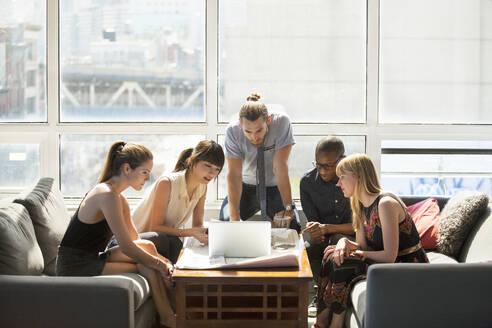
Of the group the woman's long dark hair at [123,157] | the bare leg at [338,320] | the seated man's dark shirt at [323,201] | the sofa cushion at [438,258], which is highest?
the woman's long dark hair at [123,157]

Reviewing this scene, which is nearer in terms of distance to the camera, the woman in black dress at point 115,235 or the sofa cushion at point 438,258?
the woman in black dress at point 115,235

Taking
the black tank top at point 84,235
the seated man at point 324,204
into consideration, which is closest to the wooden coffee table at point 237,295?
the black tank top at point 84,235

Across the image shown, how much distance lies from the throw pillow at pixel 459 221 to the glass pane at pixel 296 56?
130 cm

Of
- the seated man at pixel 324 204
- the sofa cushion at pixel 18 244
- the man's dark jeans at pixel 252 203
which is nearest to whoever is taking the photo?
the sofa cushion at pixel 18 244

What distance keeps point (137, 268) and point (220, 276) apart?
68 centimetres

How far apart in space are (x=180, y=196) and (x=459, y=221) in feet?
5.08

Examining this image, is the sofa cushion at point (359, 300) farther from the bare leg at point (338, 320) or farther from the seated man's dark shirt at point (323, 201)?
the seated man's dark shirt at point (323, 201)

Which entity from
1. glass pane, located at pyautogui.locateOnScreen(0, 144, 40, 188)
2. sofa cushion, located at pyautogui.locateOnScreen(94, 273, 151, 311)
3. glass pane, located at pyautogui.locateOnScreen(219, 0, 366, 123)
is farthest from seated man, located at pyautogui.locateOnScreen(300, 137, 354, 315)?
glass pane, located at pyautogui.locateOnScreen(0, 144, 40, 188)

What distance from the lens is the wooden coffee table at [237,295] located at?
268 centimetres

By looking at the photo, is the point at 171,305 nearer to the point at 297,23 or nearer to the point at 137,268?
the point at 137,268

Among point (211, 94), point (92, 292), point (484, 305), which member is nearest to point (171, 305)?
point (92, 292)

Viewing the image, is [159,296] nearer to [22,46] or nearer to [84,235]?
[84,235]

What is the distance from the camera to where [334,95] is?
473 cm

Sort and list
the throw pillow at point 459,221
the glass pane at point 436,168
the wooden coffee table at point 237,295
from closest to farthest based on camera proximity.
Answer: the wooden coffee table at point 237,295 < the throw pillow at point 459,221 < the glass pane at point 436,168
